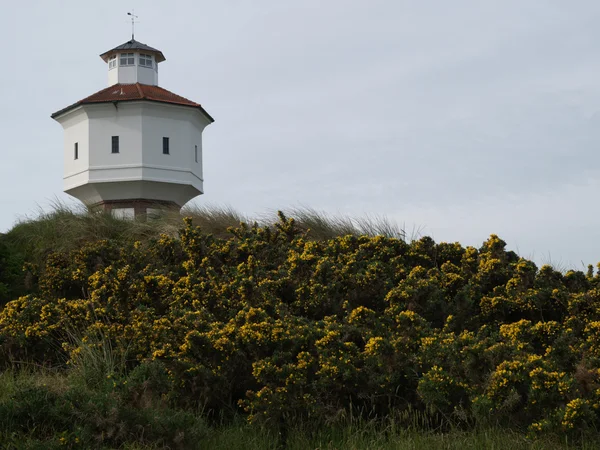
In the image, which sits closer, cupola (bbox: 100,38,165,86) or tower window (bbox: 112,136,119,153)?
tower window (bbox: 112,136,119,153)

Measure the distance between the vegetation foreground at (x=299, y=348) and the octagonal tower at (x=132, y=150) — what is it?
1587cm

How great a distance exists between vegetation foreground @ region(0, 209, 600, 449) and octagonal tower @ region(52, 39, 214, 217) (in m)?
15.9

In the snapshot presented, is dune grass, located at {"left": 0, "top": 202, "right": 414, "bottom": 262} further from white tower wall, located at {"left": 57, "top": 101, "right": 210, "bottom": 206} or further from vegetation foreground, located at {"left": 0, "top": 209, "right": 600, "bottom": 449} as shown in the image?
white tower wall, located at {"left": 57, "top": 101, "right": 210, "bottom": 206}

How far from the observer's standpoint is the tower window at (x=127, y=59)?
28266 millimetres

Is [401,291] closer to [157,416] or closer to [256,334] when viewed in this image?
[256,334]

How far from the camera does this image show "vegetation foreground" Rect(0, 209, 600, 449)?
604 cm

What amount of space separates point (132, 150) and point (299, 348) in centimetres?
1995

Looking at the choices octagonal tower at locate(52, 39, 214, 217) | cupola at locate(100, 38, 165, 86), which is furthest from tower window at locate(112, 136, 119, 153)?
cupola at locate(100, 38, 165, 86)

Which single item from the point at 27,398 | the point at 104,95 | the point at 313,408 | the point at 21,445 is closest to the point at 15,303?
the point at 27,398

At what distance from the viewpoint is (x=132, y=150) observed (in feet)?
84.6

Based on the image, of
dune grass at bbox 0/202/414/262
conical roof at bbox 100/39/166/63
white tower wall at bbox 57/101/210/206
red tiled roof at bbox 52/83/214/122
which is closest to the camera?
dune grass at bbox 0/202/414/262

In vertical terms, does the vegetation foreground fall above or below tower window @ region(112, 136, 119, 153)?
below

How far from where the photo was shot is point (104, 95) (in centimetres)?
2697

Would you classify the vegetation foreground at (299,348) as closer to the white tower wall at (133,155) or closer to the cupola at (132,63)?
the white tower wall at (133,155)
